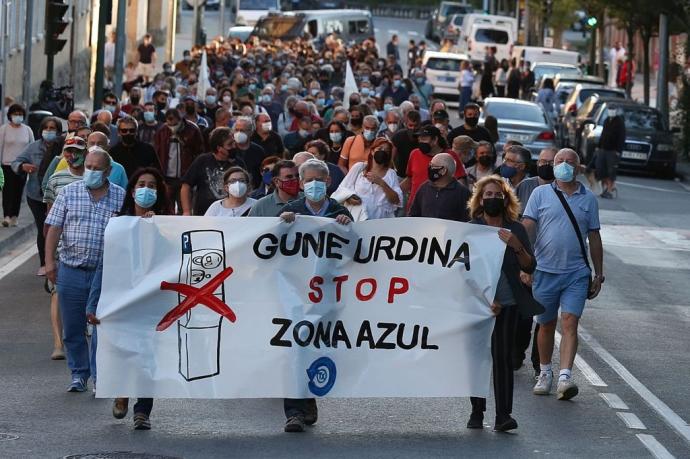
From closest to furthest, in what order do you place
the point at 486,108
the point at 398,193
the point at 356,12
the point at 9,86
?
the point at 398,193, the point at 9,86, the point at 486,108, the point at 356,12

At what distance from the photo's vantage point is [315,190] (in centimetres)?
1116

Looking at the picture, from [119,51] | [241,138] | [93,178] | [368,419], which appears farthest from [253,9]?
[368,419]

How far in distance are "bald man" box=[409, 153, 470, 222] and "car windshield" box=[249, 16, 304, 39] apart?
160ft

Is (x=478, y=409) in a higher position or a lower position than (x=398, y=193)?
lower

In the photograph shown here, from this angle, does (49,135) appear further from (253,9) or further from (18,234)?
(253,9)

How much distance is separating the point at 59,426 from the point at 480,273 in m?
2.68

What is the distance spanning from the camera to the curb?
20141 mm

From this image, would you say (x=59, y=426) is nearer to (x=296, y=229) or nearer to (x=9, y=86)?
(x=296, y=229)

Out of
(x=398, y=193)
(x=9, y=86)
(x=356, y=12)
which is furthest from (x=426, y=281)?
(x=356, y=12)

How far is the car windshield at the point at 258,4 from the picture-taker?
8119cm

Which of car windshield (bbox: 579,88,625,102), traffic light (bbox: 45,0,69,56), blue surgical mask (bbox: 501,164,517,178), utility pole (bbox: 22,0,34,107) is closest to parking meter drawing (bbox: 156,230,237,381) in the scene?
blue surgical mask (bbox: 501,164,517,178)

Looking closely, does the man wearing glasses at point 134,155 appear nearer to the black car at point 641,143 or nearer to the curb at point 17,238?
the curb at point 17,238

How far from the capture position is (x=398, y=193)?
49.8 ft

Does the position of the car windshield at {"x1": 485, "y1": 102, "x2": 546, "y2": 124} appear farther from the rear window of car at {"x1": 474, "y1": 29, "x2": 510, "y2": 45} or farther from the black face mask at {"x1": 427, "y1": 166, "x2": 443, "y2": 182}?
the rear window of car at {"x1": 474, "y1": 29, "x2": 510, "y2": 45}
